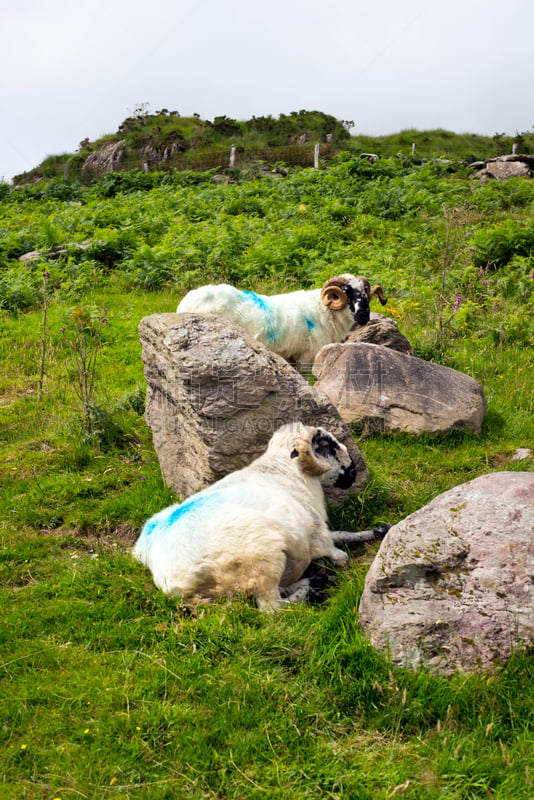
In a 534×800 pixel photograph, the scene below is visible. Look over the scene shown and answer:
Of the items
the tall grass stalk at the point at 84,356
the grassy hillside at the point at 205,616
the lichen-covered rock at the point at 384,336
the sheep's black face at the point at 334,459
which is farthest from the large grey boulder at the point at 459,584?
the lichen-covered rock at the point at 384,336

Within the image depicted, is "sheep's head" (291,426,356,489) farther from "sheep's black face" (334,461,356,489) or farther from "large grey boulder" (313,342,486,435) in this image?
"large grey boulder" (313,342,486,435)

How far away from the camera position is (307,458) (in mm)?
5633

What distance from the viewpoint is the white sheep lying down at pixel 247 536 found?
466 cm

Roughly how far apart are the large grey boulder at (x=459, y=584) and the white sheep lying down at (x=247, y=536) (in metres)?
0.75

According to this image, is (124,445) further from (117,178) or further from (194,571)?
(117,178)

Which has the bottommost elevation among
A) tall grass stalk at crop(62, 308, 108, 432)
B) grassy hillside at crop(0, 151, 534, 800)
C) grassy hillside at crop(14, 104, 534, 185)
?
grassy hillside at crop(0, 151, 534, 800)

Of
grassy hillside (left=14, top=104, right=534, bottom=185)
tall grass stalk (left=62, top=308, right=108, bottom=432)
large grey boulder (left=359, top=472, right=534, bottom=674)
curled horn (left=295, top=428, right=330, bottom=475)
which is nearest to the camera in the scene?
large grey boulder (left=359, top=472, right=534, bottom=674)

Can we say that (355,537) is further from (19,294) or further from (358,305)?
(19,294)

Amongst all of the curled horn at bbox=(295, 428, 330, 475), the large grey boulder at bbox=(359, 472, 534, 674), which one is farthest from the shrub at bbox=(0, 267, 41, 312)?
the large grey boulder at bbox=(359, 472, 534, 674)

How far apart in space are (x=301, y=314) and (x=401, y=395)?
2.96 meters

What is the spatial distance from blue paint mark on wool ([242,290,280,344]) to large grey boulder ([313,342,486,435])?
2.07 meters

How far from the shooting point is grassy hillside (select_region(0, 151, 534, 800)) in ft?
11.3

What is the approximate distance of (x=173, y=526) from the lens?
4.99 metres

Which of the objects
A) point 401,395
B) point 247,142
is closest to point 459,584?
point 401,395
